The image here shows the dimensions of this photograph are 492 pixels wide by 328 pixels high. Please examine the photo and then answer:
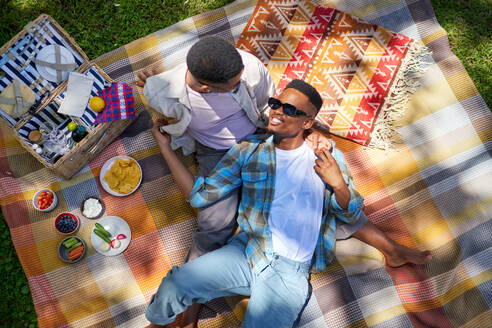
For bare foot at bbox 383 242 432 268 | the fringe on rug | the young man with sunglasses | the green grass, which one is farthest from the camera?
the green grass

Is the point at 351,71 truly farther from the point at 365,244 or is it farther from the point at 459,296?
the point at 459,296

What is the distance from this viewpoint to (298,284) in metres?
3.10

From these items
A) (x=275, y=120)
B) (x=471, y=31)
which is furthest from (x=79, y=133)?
(x=471, y=31)

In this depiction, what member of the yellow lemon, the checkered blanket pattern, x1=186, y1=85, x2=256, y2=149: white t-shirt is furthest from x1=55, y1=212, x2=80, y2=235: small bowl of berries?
x1=186, y1=85, x2=256, y2=149: white t-shirt

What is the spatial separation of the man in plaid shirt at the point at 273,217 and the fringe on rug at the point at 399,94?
2.63 feet

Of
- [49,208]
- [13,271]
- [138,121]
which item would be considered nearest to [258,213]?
[138,121]

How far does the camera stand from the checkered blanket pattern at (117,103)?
345 centimetres

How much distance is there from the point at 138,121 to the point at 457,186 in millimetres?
3623

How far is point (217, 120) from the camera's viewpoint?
3223mm

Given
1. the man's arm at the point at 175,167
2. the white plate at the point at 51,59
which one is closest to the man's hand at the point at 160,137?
the man's arm at the point at 175,167

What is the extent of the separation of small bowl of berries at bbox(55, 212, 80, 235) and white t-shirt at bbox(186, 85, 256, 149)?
1.54 meters

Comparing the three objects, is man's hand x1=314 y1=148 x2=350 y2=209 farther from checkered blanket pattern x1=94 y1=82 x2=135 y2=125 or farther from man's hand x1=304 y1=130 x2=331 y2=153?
checkered blanket pattern x1=94 y1=82 x2=135 y2=125

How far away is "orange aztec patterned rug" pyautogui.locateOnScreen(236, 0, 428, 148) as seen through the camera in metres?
3.80

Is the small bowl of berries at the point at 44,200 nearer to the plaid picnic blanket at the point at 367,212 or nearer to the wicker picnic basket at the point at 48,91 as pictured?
the plaid picnic blanket at the point at 367,212
